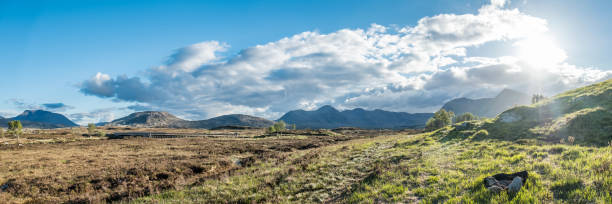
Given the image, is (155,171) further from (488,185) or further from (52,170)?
(488,185)

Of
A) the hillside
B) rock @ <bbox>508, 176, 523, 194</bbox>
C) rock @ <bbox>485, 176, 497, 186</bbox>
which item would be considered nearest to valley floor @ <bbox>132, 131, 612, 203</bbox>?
rock @ <bbox>508, 176, 523, 194</bbox>

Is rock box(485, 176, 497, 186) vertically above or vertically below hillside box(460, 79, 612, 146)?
below

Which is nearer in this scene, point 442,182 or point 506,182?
point 506,182

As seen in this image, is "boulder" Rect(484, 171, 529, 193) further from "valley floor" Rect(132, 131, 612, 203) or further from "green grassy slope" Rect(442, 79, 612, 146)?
"green grassy slope" Rect(442, 79, 612, 146)

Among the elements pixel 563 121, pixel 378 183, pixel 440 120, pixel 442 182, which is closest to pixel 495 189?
pixel 442 182

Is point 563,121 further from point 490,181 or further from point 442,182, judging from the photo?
point 490,181

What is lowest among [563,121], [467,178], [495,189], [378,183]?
[378,183]

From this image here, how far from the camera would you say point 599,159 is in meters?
10.1

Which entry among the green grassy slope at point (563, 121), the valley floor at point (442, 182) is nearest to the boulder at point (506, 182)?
the valley floor at point (442, 182)

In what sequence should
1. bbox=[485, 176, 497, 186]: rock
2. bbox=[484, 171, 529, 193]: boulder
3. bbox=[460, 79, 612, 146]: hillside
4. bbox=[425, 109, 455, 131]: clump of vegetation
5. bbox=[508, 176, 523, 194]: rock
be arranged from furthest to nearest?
bbox=[425, 109, 455, 131]: clump of vegetation
bbox=[460, 79, 612, 146]: hillside
bbox=[485, 176, 497, 186]: rock
bbox=[484, 171, 529, 193]: boulder
bbox=[508, 176, 523, 194]: rock

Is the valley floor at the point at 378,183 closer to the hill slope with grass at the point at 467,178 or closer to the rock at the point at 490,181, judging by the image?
the hill slope with grass at the point at 467,178

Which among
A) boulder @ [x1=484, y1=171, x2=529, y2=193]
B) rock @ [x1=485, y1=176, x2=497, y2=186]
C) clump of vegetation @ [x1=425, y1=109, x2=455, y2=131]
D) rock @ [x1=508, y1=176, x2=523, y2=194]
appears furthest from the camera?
clump of vegetation @ [x1=425, y1=109, x2=455, y2=131]

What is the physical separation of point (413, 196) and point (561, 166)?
21.6 feet

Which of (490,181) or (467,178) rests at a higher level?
(490,181)
